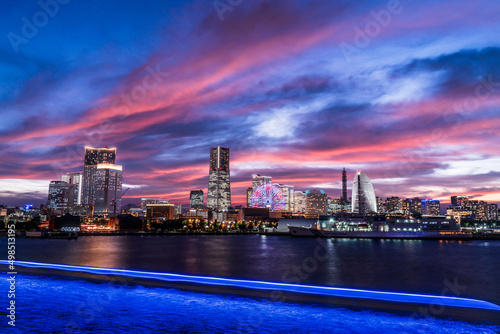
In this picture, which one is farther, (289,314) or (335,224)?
(335,224)

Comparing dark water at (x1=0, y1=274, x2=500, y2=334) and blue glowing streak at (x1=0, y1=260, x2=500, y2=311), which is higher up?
blue glowing streak at (x1=0, y1=260, x2=500, y2=311)

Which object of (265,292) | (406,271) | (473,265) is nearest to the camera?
(265,292)

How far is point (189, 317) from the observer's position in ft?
63.9

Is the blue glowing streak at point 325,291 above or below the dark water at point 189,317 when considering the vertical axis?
above

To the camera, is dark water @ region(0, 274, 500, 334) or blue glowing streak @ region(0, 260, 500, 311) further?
blue glowing streak @ region(0, 260, 500, 311)

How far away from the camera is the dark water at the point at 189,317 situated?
57.4 feet

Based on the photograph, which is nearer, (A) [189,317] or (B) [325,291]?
(A) [189,317]

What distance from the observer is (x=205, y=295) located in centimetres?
2462

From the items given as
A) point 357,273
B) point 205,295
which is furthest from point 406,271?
point 205,295

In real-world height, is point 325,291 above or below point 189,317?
above

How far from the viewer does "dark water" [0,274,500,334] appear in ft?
57.4

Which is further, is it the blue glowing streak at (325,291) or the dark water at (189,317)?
the blue glowing streak at (325,291)

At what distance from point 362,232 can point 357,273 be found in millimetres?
128788

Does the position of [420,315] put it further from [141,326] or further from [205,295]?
[141,326]
